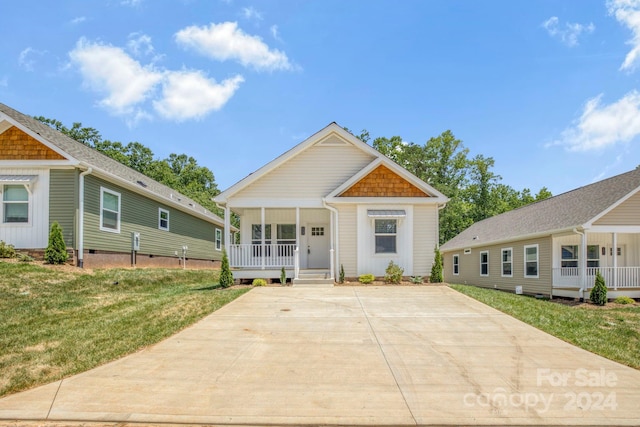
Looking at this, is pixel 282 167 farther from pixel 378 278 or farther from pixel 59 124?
pixel 59 124

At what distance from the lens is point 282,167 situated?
1725 centimetres

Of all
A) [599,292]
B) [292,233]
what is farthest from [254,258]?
[599,292]

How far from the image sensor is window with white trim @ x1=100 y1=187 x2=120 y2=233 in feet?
54.6

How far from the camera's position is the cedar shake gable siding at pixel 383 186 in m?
16.8

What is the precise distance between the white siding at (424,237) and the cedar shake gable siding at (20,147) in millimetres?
13021

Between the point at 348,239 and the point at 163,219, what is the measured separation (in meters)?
10.2

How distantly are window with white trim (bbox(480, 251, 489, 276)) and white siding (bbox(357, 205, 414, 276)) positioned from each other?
10049 mm

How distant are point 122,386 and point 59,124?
48.1 m

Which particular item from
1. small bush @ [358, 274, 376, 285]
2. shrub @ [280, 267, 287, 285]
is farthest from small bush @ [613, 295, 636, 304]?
shrub @ [280, 267, 287, 285]

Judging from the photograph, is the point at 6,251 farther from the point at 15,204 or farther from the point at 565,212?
the point at 565,212

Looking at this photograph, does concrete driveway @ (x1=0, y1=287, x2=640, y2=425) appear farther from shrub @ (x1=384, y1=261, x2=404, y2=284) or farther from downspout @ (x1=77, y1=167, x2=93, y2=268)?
downspout @ (x1=77, y1=167, x2=93, y2=268)

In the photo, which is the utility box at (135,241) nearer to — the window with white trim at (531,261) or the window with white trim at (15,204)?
the window with white trim at (15,204)

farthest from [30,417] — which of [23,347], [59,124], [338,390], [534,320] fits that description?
[59,124]

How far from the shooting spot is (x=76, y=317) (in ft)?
32.3
